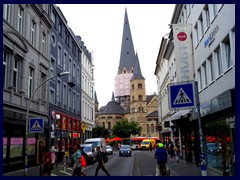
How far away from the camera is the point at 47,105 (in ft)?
88.1

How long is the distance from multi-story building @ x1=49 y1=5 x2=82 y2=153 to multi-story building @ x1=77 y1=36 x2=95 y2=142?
3.15 metres

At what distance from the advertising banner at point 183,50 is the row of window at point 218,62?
3.08 ft

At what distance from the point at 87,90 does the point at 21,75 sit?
28.0 m

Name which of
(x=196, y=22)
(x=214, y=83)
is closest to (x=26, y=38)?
(x=196, y=22)

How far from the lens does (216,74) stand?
623 inches

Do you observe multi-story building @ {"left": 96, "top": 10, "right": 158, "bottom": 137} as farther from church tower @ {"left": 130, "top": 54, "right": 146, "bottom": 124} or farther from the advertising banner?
the advertising banner

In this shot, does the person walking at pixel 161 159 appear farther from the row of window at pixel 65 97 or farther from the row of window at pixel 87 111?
the row of window at pixel 87 111

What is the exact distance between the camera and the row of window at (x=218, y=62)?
43.2 feet

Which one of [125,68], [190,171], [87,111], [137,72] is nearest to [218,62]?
[190,171]

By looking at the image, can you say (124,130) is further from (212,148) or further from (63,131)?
(212,148)

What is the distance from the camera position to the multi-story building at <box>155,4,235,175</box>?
13.3 m

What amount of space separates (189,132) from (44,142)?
12.8 m

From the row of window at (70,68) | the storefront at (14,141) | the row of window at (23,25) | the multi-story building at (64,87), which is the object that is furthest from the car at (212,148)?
the row of window at (70,68)

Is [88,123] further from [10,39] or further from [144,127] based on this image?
[144,127]
